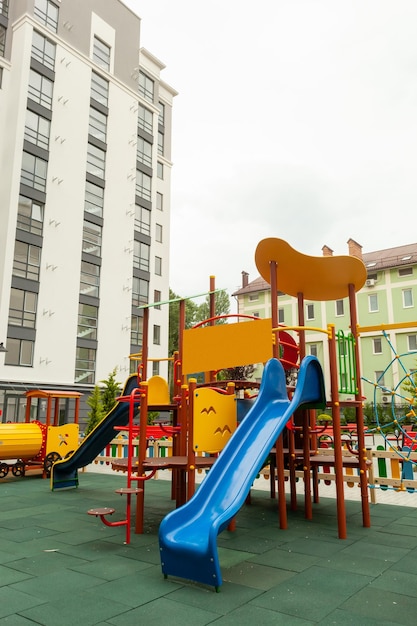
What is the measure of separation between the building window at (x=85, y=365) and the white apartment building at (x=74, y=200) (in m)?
0.07

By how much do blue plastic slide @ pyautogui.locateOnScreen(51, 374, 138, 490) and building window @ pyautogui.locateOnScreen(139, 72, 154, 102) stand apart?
1205 inches

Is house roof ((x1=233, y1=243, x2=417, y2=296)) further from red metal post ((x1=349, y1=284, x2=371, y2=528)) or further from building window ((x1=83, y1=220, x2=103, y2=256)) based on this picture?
red metal post ((x1=349, y1=284, x2=371, y2=528))

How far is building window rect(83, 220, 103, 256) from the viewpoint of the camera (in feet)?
94.0

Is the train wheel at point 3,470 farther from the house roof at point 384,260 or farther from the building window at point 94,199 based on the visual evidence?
the house roof at point 384,260

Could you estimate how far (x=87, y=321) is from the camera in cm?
2816

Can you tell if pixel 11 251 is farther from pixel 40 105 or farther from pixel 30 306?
pixel 40 105

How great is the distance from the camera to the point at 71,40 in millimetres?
29203

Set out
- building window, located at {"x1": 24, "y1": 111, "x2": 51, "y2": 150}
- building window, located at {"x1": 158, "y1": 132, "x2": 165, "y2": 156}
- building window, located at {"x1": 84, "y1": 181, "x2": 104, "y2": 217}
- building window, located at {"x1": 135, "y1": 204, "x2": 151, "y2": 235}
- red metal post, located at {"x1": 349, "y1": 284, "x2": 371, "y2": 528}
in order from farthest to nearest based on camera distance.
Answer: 1. building window, located at {"x1": 158, "y1": 132, "x2": 165, "y2": 156}
2. building window, located at {"x1": 135, "y1": 204, "x2": 151, "y2": 235}
3. building window, located at {"x1": 84, "y1": 181, "x2": 104, "y2": 217}
4. building window, located at {"x1": 24, "y1": 111, "x2": 51, "y2": 150}
5. red metal post, located at {"x1": 349, "y1": 284, "x2": 371, "y2": 528}

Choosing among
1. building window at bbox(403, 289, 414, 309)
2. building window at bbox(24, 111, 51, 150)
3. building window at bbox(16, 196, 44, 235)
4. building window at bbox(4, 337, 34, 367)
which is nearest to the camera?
building window at bbox(4, 337, 34, 367)

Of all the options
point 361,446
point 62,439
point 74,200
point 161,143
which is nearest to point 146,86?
point 161,143

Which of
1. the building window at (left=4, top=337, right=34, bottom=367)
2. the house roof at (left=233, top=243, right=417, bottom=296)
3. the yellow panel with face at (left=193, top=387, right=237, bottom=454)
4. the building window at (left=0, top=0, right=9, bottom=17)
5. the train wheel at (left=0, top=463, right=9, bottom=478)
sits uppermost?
the building window at (left=0, top=0, right=9, bottom=17)

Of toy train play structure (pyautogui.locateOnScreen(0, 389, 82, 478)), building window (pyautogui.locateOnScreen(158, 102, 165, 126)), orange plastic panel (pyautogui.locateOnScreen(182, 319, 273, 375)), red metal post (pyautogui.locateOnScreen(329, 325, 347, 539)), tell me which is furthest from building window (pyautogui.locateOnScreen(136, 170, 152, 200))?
red metal post (pyautogui.locateOnScreen(329, 325, 347, 539))

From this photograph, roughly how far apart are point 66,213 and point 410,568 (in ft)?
85.7

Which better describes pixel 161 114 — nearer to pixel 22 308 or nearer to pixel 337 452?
pixel 22 308
